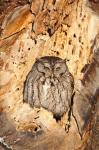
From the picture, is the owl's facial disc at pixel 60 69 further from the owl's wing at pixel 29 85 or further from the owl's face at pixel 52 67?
the owl's wing at pixel 29 85

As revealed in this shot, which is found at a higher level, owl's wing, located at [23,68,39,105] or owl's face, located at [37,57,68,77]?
owl's face, located at [37,57,68,77]

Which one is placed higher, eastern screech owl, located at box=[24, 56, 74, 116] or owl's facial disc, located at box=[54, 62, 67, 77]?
owl's facial disc, located at box=[54, 62, 67, 77]

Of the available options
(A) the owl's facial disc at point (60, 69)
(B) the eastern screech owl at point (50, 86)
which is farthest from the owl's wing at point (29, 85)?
(A) the owl's facial disc at point (60, 69)

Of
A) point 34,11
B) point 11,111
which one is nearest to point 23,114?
point 11,111

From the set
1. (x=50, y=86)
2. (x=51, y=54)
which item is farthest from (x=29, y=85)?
(x=51, y=54)

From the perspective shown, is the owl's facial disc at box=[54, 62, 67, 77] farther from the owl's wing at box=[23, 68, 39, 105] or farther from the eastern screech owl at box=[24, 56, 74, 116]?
the owl's wing at box=[23, 68, 39, 105]

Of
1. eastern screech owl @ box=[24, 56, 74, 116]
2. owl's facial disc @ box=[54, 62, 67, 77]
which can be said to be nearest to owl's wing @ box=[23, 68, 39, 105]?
eastern screech owl @ box=[24, 56, 74, 116]
